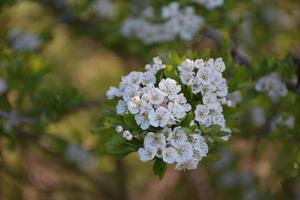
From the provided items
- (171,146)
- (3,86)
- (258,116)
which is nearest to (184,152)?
(171,146)

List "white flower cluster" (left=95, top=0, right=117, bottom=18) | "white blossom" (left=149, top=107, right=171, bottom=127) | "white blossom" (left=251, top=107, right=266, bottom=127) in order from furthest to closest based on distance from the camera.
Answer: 1. "white flower cluster" (left=95, top=0, right=117, bottom=18)
2. "white blossom" (left=251, top=107, right=266, bottom=127)
3. "white blossom" (left=149, top=107, right=171, bottom=127)

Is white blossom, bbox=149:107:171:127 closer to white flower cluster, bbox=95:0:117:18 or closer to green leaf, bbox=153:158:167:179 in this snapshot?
green leaf, bbox=153:158:167:179

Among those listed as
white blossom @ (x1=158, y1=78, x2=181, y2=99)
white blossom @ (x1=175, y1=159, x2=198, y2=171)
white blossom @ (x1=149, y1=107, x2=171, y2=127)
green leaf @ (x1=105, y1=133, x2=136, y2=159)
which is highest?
white blossom @ (x1=158, y1=78, x2=181, y2=99)

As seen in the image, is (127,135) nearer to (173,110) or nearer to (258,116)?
(173,110)

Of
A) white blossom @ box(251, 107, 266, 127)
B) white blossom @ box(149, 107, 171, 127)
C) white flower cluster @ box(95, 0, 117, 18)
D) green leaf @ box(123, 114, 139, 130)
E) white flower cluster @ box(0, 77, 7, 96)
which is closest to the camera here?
white blossom @ box(149, 107, 171, 127)

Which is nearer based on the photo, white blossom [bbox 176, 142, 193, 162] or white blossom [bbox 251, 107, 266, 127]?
white blossom [bbox 176, 142, 193, 162]

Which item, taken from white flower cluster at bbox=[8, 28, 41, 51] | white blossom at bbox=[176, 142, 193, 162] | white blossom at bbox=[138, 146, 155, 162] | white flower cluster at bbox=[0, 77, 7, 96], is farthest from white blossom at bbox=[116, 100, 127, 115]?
white flower cluster at bbox=[8, 28, 41, 51]
